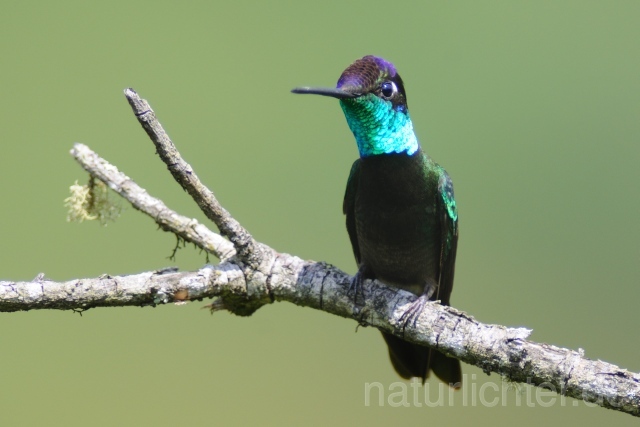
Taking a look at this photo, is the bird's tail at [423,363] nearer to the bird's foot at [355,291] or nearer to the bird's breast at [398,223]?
the bird's breast at [398,223]

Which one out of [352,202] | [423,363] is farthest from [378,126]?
[423,363]

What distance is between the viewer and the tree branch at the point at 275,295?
7.26ft

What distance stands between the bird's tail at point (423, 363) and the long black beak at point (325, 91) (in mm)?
1333

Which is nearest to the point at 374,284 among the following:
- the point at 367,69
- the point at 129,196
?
the point at 367,69

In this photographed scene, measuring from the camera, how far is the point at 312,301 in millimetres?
2783

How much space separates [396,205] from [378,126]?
416 millimetres

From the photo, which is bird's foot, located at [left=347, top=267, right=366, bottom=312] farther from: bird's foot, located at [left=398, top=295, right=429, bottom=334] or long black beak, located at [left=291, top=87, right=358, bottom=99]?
long black beak, located at [left=291, top=87, right=358, bottom=99]

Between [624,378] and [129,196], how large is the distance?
1.98m

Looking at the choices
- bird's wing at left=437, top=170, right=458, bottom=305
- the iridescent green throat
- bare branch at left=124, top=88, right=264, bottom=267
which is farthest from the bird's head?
bare branch at left=124, top=88, right=264, bottom=267

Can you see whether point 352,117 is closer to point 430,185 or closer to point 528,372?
point 430,185

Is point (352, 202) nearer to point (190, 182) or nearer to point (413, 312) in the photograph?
point (413, 312)

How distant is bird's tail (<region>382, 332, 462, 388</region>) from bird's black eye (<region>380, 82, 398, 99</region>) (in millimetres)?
1232

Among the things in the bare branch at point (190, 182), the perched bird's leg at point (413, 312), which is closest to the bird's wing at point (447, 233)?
the perched bird's leg at point (413, 312)

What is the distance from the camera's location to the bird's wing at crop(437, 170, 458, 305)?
323 cm
